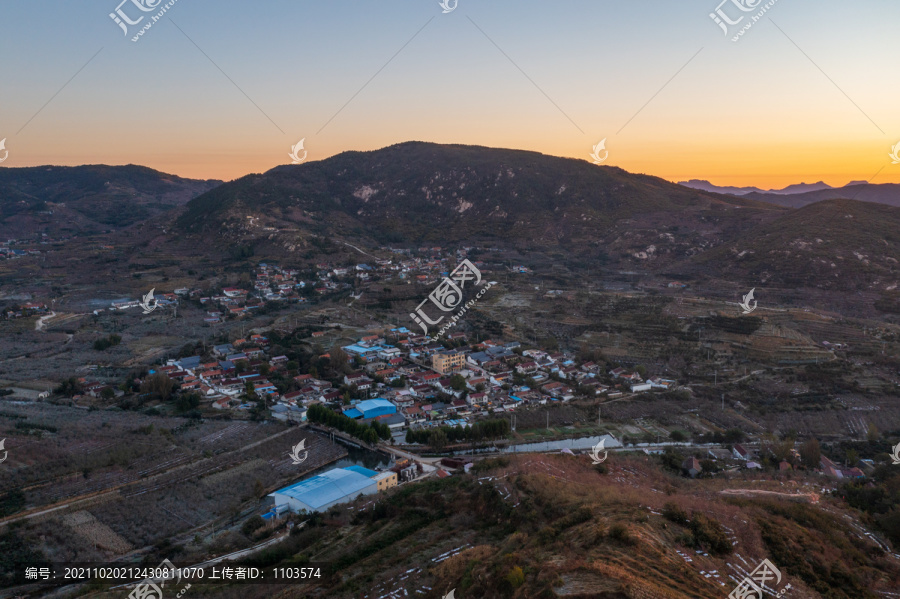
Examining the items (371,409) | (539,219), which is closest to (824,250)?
(539,219)

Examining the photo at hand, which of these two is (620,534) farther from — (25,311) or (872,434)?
(25,311)

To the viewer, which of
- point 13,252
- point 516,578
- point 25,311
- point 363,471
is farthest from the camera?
point 13,252

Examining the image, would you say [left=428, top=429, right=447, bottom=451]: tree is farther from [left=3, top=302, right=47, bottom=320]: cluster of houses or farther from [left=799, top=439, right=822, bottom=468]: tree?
[left=3, top=302, right=47, bottom=320]: cluster of houses

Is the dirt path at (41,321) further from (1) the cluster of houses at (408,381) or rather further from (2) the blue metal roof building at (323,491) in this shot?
(2) the blue metal roof building at (323,491)

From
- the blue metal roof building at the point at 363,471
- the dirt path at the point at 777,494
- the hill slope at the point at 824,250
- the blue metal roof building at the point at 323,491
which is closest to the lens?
the dirt path at the point at 777,494

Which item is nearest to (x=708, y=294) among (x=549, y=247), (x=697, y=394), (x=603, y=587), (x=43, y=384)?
(x=697, y=394)

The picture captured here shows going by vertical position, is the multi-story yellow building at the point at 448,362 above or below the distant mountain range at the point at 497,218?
below

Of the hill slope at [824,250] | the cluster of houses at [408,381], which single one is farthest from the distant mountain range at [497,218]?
the cluster of houses at [408,381]
